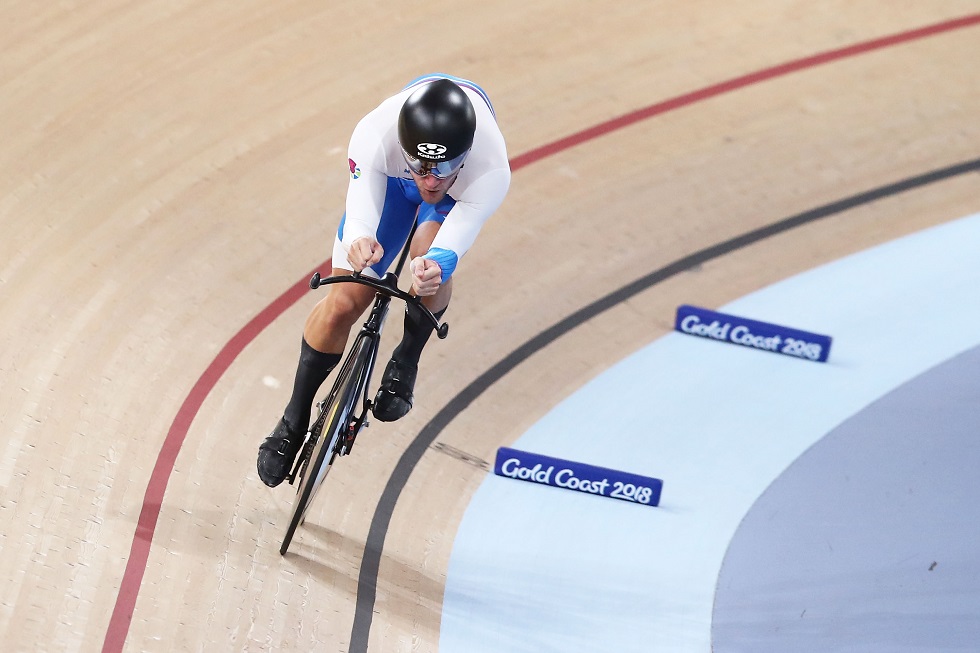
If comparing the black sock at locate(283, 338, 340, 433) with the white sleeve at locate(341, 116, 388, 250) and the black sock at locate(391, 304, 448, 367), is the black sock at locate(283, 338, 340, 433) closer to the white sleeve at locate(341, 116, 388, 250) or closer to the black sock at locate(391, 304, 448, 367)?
the black sock at locate(391, 304, 448, 367)

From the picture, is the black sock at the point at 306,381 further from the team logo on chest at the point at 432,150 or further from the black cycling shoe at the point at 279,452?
the team logo on chest at the point at 432,150

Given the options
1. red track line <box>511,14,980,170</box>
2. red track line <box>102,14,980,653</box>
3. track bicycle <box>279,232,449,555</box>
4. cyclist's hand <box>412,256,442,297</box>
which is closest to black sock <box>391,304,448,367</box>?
track bicycle <box>279,232,449,555</box>

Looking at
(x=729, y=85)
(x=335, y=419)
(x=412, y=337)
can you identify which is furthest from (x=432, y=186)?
(x=729, y=85)

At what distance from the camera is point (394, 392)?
3213 mm

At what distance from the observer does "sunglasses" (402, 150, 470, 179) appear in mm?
2717

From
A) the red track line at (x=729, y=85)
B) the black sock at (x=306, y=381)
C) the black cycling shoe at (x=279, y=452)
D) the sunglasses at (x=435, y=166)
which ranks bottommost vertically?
the black cycling shoe at (x=279, y=452)

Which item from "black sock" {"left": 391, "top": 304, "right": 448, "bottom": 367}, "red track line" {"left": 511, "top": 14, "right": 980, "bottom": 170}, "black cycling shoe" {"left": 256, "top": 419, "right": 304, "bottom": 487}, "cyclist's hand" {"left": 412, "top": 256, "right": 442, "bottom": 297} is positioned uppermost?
"red track line" {"left": 511, "top": 14, "right": 980, "bottom": 170}

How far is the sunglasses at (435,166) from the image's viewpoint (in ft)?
8.91

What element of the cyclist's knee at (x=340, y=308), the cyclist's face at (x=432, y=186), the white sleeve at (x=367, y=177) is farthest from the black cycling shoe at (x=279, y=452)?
the cyclist's face at (x=432, y=186)

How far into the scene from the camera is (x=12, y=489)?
322 cm

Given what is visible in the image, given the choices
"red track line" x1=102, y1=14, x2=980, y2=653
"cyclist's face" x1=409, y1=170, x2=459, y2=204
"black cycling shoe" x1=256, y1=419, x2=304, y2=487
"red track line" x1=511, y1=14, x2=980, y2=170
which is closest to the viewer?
"cyclist's face" x1=409, y1=170, x2=459, y2=204

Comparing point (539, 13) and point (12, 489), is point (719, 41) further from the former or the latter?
point (12, 489)

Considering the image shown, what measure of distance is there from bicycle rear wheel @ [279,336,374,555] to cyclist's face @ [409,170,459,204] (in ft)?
1.32

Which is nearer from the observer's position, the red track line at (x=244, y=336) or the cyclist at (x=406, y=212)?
the cyclist at (x=406, y=212)
